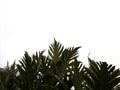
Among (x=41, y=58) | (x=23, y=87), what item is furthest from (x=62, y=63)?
(x=23, y=87)

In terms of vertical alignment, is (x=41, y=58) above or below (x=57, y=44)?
below

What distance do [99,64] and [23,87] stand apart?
1.28ft

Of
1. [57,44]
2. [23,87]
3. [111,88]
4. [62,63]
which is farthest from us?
[57,44]

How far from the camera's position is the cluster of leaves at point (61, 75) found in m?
1.37

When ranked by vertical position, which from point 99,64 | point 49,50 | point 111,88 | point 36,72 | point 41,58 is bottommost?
point 111,88

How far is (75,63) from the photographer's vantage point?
1.46 meters

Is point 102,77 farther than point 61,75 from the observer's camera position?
No

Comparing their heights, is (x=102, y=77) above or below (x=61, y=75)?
below

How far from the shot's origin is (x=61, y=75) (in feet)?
5.26

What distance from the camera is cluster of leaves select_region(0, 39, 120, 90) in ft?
4.50

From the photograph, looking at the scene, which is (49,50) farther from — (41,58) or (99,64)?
(99,64)

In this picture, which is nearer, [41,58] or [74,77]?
[74,77]

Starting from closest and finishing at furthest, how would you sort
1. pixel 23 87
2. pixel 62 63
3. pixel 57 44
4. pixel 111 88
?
pixel 111 88
pixel 23 87
pixel 62 63
pixel 57 44

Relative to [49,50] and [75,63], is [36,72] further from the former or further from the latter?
[49,50]
